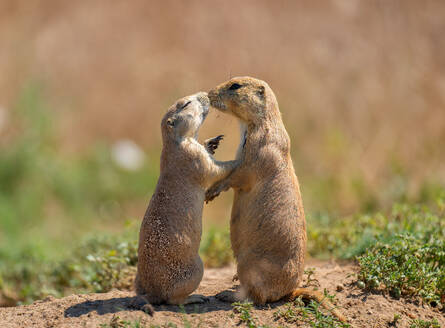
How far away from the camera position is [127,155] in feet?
42.7

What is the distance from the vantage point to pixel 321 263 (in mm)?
6715

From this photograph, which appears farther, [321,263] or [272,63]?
[272,63]

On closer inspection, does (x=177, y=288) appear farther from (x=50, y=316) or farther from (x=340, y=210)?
(x=340, y=210)

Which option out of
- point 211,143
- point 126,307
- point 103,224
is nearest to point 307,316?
point 126,307

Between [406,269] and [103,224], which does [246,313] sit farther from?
[103,224]

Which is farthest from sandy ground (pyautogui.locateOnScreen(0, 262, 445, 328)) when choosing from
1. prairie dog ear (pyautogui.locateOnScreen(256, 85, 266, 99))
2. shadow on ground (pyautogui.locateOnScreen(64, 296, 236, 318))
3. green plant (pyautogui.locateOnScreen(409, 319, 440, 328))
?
prairie dog ear (pyautogui.locateOnScreen(256, 85, 266, 99))

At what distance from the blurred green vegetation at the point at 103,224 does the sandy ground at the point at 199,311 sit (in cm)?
22

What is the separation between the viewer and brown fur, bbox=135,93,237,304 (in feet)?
15.8

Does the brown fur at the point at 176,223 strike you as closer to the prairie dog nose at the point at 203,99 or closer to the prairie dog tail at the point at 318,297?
the prairie dog nose at the point at 203,99

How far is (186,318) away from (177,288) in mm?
267

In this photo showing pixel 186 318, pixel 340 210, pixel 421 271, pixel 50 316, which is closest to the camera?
pixel 186 318

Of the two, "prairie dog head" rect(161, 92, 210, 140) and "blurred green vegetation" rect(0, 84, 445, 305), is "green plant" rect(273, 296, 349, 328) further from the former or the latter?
"prairie dog head" rect(161, 92, 210, 140)

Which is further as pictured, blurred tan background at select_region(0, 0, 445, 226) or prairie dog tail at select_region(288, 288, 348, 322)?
blurred tan background at select_region(0, 0, 445, 226)

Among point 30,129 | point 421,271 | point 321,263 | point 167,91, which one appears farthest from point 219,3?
point 421,271
